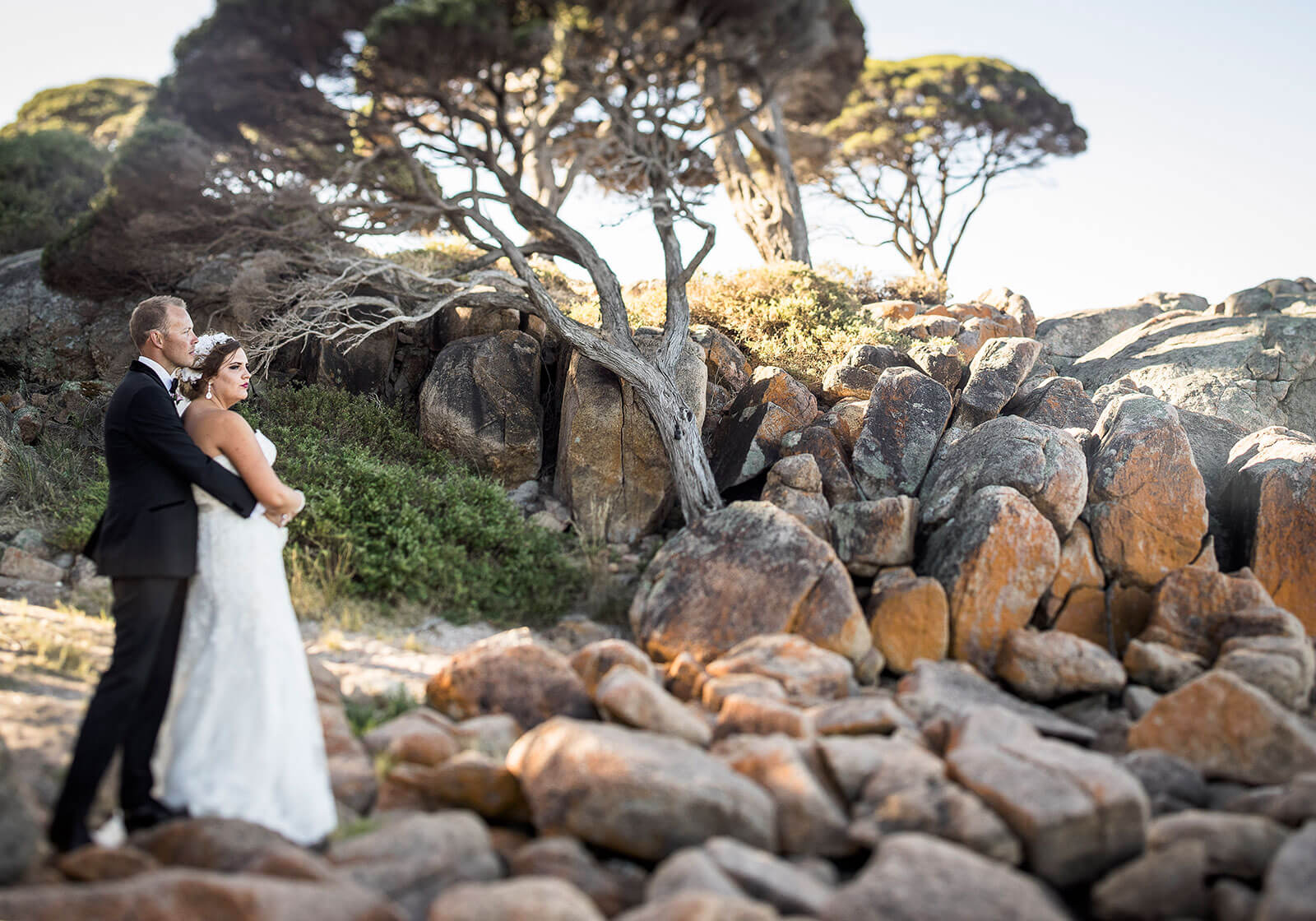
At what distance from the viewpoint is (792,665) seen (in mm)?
6434

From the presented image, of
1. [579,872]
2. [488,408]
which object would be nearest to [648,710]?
[579,872]

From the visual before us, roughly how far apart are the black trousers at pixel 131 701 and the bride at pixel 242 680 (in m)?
0.13

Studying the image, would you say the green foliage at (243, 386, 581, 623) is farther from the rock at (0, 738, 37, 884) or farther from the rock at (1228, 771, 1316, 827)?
the rock at (1228, 771, 1316, 827)

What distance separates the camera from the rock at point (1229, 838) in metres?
4.18

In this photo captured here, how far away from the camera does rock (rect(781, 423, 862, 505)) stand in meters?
9.30

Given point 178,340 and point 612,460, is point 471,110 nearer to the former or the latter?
point 612,460

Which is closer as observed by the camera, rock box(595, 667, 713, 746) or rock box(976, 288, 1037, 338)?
rock box(595, 667, 713, 746)

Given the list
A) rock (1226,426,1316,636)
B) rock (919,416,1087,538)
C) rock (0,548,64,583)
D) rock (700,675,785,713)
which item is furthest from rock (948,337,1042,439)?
rock (0,548,64,583)

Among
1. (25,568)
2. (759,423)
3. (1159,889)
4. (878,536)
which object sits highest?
(759,423)

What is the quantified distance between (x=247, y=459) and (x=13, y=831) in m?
1.95

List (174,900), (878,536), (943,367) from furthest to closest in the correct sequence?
(943,367) < (878,536) < (174,900)

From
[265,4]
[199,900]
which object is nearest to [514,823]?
[199,900]

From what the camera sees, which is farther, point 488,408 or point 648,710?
point 488,408

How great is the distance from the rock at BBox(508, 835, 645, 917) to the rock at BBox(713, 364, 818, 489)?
19.2 feet
